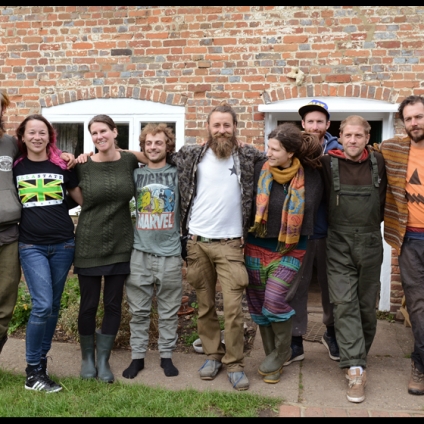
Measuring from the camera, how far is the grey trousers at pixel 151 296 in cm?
396

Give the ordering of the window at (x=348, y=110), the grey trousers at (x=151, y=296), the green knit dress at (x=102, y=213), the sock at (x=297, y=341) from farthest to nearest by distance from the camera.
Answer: the window at (x=348, y=110) → the sock at (x=297, y=341) → the grey trousers at (x=151, y=296) → the green knit dress at (x=102, y=213)

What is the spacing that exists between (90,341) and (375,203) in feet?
8.02

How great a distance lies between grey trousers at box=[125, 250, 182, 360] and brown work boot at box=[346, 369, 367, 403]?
1.41m

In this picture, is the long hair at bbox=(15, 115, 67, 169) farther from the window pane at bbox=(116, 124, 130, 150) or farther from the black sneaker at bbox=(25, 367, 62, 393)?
the window pane at bbox=(116, 124, 130, 150)

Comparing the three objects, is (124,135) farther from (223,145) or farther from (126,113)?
(223,145)

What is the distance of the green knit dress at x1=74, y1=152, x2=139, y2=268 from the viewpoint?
383 centimetres

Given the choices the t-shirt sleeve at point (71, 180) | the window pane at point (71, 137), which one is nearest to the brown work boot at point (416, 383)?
the t-shirt sleeve at point (71, 180)

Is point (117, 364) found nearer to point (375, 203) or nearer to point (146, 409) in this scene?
point (146, 409)

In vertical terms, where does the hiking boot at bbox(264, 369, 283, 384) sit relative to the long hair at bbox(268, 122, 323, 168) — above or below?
below

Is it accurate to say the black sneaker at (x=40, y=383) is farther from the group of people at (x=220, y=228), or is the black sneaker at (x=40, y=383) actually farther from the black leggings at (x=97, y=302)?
the black leggings at (x=97, y=302)

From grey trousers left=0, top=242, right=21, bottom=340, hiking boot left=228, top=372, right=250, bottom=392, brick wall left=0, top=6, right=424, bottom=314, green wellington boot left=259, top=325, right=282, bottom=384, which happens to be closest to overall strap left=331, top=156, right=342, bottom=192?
green wellington boot left=259, top=325, right=282, bottom=384

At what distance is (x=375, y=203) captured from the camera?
3.76 m

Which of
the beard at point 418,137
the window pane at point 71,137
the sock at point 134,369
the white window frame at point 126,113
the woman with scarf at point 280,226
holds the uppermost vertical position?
the white window frame at point 126,113
